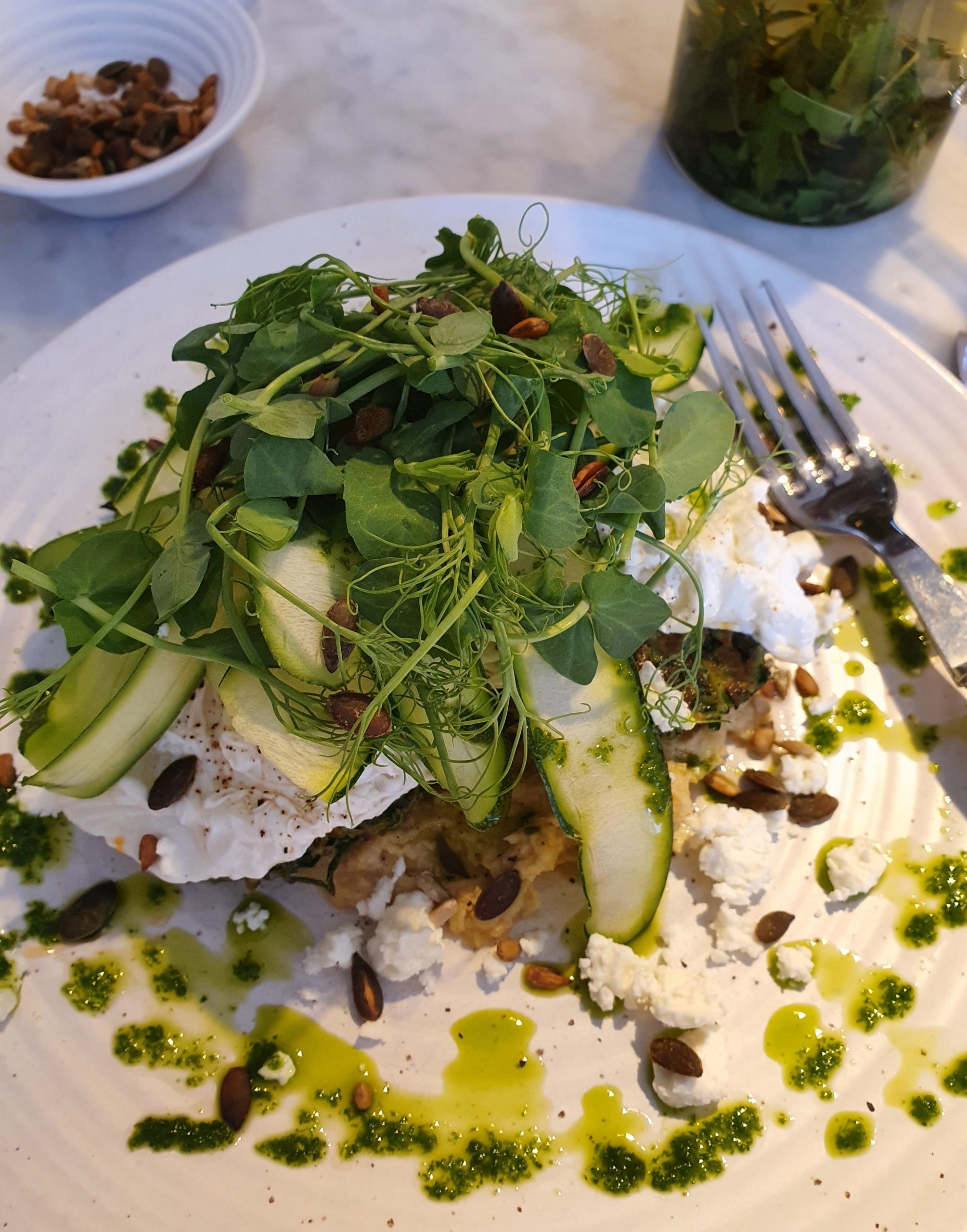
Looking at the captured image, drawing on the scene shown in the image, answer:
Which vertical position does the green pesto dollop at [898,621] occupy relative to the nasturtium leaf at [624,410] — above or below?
below

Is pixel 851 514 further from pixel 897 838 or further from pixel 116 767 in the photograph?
pixel 116 767

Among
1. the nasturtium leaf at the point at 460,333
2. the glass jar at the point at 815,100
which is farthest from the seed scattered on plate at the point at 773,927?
the glass jar at the point at 815,100

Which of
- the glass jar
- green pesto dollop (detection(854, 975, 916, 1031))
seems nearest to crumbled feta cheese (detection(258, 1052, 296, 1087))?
green pesto dollop (detection(854, 975, 916, 1031))

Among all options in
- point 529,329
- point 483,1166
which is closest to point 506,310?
point 529,329

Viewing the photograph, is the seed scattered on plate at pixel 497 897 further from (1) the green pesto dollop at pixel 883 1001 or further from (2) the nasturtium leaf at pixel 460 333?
(2) the nasturtium leaf at pixel 460 333

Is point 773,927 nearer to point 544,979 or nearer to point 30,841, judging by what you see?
point 544,979

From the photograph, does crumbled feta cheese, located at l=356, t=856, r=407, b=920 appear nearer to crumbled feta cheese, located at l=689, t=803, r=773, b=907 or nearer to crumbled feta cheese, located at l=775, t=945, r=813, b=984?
crumbled feta cheese, located at l=689, t=803, r=773, b=907

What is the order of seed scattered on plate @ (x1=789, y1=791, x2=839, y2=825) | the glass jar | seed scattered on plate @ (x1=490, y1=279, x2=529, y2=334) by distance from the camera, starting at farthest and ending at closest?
the glass jar → seed scattered on plate @ (x1=789, y1=791, x2=839, y2=825) → seed scattered on plate @ (x1=490, y1=279, x2=529, y2=334)
